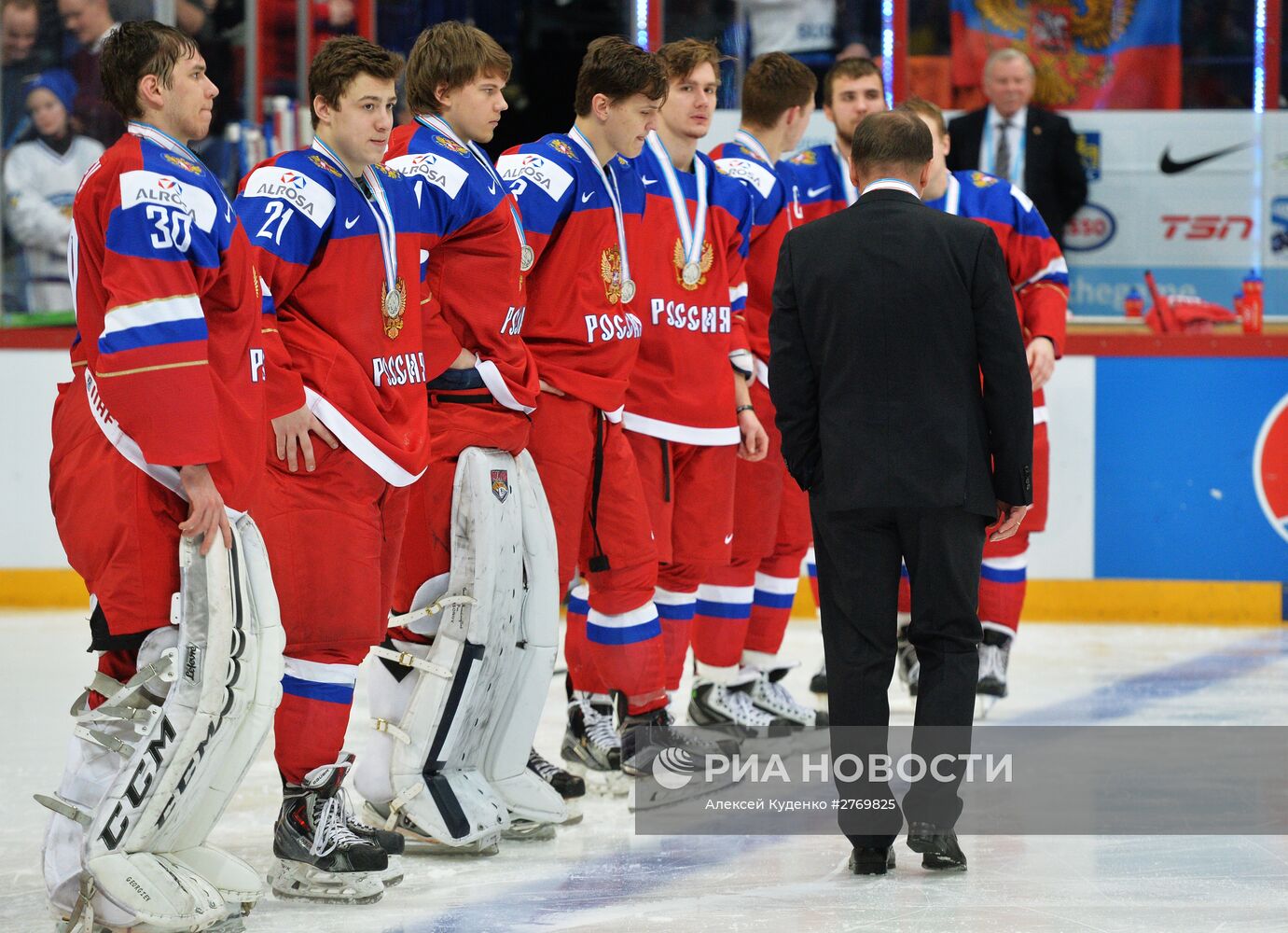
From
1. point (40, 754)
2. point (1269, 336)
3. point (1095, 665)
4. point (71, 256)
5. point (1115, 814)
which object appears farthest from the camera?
point (1269, 336)

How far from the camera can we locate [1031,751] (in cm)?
455

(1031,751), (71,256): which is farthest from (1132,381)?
(71,256)

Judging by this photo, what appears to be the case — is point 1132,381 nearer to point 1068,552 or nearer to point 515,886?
point 1068,552

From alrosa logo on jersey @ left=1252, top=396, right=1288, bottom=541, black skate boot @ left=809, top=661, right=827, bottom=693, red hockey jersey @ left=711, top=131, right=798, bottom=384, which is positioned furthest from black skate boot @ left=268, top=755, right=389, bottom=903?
alrosa logo on jersey @ left=1252, top=396, right=1288, bottom=541

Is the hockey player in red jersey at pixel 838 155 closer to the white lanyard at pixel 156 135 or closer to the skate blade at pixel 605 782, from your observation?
the skate blade at pixel 605 782

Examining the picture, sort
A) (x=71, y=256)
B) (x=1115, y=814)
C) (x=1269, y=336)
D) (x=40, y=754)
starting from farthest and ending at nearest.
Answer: (x=1269, y=336), (x=40, y=754), (x=1115, y=814), (x=71, y=256)

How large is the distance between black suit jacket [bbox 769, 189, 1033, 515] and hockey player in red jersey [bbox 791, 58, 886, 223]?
5.90 ft

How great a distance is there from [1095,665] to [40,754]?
132 inches

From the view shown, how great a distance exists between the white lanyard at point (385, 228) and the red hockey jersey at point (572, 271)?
610 millimetres

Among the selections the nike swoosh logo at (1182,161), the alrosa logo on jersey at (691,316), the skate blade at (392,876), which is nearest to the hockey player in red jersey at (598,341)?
the alrosa logo on jersey at (691,316)

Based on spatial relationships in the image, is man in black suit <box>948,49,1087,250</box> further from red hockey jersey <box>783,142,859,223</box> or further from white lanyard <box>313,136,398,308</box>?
white lanyard <box>313,136,398,308</box>

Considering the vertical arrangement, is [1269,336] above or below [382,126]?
below

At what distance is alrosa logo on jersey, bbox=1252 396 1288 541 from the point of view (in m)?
6.61

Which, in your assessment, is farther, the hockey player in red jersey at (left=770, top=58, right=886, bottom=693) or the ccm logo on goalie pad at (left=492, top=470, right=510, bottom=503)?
the hockey player in red jersey at (left=770, top=58, right=886, bottom=693)
